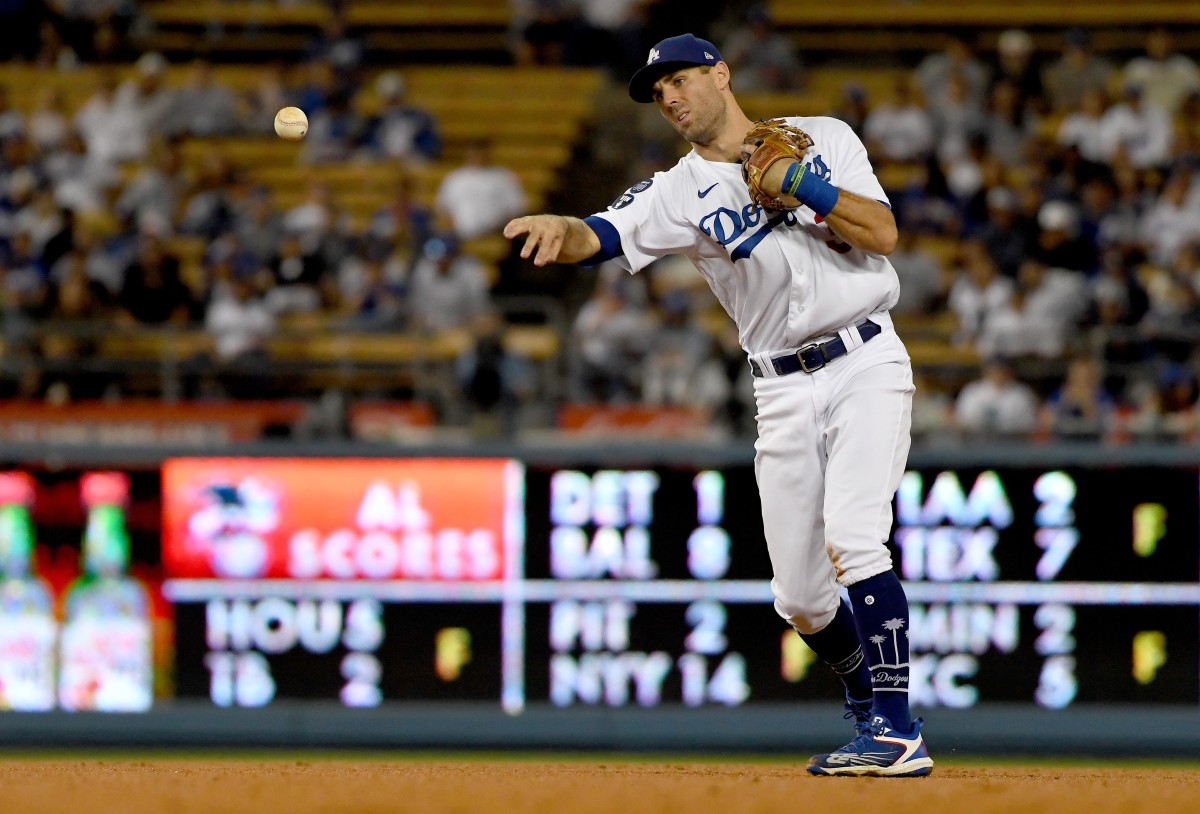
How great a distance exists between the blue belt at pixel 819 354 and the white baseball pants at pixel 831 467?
2 cm

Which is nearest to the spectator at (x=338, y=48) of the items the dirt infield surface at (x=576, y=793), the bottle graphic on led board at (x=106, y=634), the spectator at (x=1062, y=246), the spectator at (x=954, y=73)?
the spectator at (x=954, y=73)

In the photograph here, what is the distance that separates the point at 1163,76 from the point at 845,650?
9.27m

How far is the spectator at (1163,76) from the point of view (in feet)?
43.9

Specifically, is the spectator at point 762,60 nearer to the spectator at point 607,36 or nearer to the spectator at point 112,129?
the spectator at point 607,36

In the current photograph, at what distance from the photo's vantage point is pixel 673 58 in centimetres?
522

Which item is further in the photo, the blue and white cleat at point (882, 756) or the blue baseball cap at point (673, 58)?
the blue baseball cap at point (673, 58)

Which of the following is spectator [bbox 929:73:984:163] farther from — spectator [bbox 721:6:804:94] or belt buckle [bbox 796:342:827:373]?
belt buckle [bbox 796:342:827:373]

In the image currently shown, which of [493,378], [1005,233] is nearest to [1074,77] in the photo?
[1005,233]

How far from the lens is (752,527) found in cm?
811

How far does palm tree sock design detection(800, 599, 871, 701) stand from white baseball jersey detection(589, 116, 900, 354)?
0.86m

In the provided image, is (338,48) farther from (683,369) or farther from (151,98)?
(683,369)

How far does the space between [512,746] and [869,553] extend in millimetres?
3506

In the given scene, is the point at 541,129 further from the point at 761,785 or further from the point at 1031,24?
the point at 761,785

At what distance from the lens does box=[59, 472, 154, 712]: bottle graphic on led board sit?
8.27 meters
